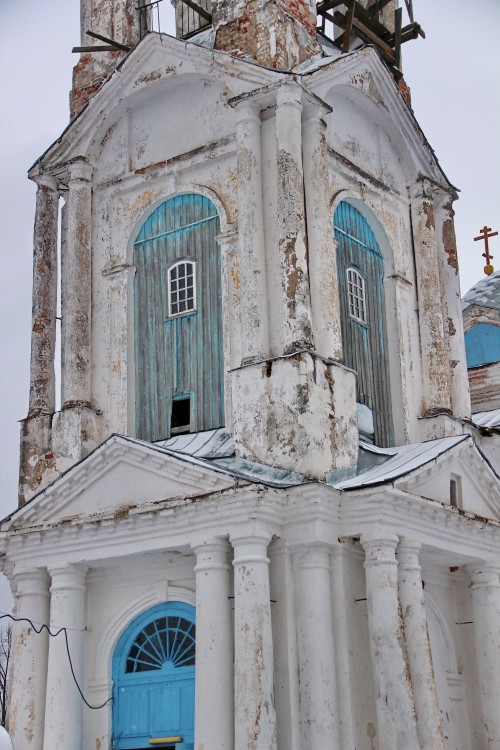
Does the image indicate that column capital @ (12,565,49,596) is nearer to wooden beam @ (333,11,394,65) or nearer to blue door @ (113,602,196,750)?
blue door @ (113,602,196,750)

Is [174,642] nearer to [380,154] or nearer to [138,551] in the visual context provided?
[138,551]

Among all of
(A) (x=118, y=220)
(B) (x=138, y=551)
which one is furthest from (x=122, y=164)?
(B) (x=138, y=551)

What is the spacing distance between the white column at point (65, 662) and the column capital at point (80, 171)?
5456mm

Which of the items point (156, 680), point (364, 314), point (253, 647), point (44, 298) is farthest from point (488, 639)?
point (44, 298)

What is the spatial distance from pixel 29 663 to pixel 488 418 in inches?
386

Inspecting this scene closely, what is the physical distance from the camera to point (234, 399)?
41.4 ft

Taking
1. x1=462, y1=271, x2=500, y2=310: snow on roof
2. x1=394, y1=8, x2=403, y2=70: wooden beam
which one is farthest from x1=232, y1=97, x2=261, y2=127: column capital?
x1=462, y1=271, x2=500, y2=310: snow on roof

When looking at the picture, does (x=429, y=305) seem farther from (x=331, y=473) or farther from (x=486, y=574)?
(x=331, y=473)

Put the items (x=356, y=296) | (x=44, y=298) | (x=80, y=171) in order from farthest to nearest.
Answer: (x=80, y=171), (x=44, y=298), (x=356, y=296)

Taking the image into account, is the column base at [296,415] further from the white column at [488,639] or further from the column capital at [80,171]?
the column capital at [80,171]

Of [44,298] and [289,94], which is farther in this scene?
[44,298]

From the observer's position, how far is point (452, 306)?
15.9m

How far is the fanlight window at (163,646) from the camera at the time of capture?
12.1m

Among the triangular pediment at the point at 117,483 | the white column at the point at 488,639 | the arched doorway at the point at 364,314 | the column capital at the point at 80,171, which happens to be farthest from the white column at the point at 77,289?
the white column at the point at 488,639
